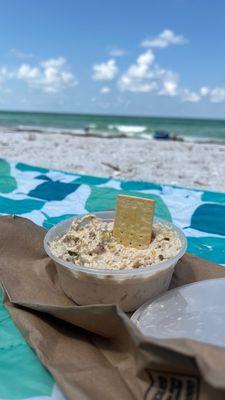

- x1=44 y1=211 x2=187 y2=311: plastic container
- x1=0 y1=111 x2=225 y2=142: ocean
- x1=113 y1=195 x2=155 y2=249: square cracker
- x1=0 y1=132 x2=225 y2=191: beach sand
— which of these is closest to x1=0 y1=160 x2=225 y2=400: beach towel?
x1=44 y1=211 x2=187 y2=311: plastic container

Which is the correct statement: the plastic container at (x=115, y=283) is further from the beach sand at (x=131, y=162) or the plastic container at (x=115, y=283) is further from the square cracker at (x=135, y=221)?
the beach sand at (x=131, y=162)

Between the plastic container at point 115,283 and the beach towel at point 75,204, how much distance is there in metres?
0.19

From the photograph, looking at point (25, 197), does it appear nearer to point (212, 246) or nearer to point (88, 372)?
point (212, 246)

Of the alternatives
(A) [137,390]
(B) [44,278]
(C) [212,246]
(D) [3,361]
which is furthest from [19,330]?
(C) [212,246]

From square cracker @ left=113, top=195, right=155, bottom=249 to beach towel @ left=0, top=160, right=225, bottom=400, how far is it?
0.40 m

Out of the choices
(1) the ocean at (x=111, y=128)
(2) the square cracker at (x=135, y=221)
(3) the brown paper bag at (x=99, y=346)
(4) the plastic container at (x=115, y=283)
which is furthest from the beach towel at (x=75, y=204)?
→ (1) the ocean at (x=111, y=128)

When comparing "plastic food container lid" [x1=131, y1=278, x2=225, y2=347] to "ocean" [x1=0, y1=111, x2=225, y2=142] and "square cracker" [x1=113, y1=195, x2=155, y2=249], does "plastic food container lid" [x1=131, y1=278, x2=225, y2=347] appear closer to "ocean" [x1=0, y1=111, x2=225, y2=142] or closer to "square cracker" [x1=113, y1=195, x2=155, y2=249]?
"square cracker" [x1=113, y1=195, x2=155, y2=249]

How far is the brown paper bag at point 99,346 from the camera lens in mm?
638

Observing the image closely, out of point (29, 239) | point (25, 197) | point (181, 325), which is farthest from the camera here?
point (25, 197)

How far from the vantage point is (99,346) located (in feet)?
2.95

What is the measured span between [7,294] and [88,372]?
39 centimetres

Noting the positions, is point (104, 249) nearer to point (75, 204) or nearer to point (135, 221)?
point (135, 221)

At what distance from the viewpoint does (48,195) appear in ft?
7.22

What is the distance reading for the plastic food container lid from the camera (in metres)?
0.83
